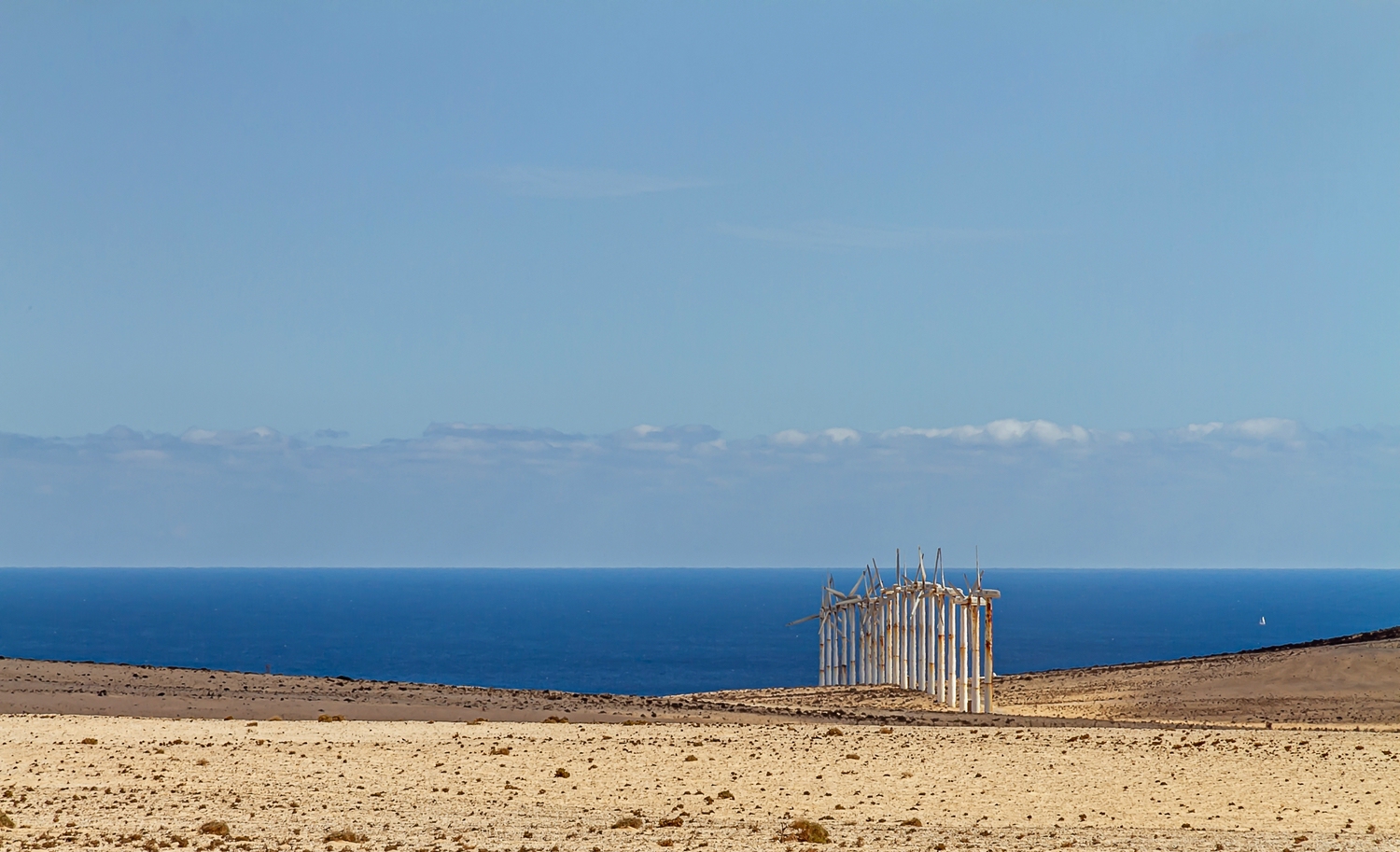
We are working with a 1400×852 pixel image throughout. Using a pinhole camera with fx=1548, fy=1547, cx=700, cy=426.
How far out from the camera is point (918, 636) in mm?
72625

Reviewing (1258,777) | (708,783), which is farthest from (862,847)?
(1258,777)

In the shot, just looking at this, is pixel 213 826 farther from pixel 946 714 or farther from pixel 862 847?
pixel 946 714

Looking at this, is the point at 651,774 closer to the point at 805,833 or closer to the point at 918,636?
the point at 805,833

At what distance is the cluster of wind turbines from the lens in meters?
61.4

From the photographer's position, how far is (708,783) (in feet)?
107

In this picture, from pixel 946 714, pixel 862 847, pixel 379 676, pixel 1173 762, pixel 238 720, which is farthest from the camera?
pixel 379 676

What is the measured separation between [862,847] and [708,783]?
847cm

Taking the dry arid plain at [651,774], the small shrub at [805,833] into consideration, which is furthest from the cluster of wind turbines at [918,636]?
the small shrub at [805,833]

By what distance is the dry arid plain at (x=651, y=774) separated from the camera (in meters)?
25.9

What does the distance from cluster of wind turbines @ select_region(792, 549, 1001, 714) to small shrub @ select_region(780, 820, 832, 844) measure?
31239 mm

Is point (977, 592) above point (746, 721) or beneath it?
above

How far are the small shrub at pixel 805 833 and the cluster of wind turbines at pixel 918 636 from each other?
102 feet

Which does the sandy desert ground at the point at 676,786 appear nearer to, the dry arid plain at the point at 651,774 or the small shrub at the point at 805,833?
the dry arid plain at the point at 651,774

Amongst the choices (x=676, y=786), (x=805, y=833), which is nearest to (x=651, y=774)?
(x=676, y=786)
